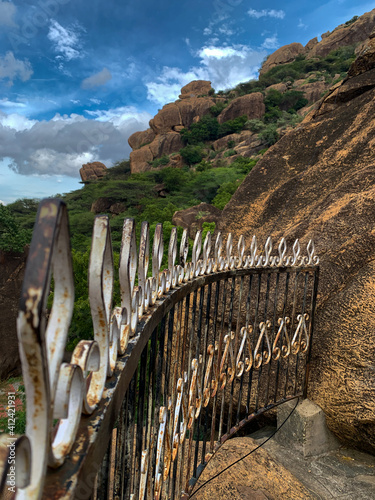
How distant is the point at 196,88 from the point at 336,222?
5430 centimetres

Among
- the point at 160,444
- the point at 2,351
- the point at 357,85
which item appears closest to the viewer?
the point at 160,444

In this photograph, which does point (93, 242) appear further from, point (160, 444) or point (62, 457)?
point (160, 444)

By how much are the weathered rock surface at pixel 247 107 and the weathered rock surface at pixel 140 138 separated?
988cm

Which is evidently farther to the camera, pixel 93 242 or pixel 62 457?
pixel 93 242

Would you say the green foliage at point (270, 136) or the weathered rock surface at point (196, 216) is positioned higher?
the green foliage at point (270, 136)

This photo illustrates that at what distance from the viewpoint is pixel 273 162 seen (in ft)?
16.6

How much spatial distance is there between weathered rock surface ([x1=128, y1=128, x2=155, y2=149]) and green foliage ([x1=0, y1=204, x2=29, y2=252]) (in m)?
36.8

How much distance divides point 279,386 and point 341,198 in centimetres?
188

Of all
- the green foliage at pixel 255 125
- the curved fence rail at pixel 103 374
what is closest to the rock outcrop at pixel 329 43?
the green foliage at pixel 255 125

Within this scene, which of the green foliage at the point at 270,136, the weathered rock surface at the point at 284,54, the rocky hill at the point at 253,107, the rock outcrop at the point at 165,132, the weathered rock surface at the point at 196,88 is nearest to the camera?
the green foliage at the point at 270,136

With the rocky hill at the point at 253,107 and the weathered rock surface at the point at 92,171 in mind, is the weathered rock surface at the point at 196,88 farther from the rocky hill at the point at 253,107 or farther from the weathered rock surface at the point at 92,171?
the weathered rock surface at the point at 92,171

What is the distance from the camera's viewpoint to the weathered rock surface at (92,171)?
146 ft

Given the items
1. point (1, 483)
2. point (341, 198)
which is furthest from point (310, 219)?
point (1, 483)

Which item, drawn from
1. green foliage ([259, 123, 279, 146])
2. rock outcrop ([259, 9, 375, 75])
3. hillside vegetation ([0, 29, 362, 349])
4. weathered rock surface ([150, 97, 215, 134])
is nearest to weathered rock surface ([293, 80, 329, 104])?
hillside vegetation ([0, 29, 362, 349])
